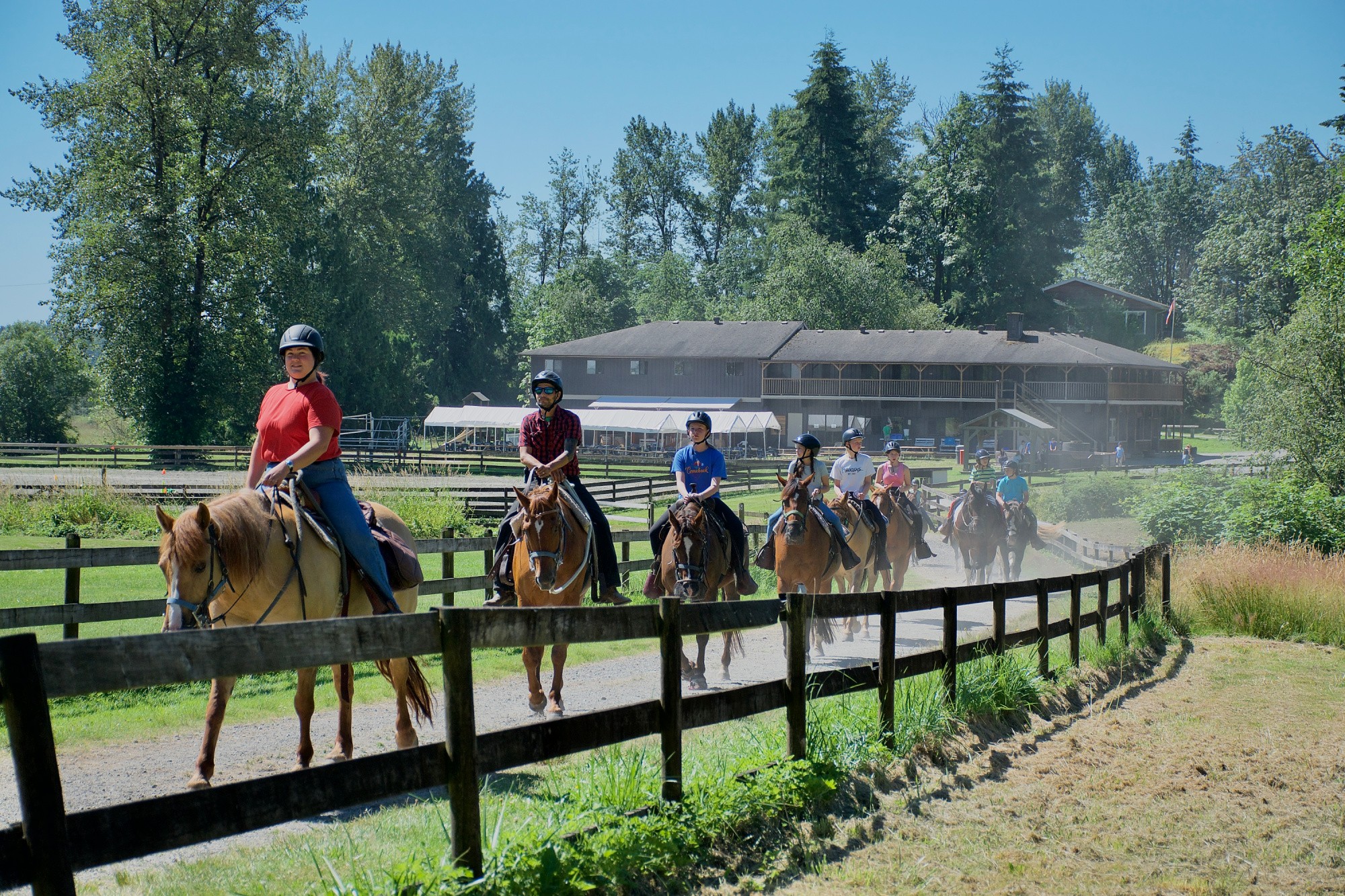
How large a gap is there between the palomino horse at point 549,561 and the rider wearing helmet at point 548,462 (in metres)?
0.10

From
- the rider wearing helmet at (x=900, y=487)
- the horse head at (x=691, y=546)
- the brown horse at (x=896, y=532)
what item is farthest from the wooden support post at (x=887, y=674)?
the rider wearing helmet at (x=900, y=487)

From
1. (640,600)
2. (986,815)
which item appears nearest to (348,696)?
(986,815)

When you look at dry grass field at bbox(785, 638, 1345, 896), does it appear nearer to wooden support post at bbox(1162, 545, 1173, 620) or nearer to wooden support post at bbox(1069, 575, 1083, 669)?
wooden support post at bbox(1069, 575, 1083, 669)

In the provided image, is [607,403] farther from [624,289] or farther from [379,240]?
[624,289]

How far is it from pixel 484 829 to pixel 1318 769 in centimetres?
594

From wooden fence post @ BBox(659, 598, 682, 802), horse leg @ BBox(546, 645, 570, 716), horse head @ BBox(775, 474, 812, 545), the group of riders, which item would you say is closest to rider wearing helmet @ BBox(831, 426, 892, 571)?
the group of riders

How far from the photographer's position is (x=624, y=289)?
9919cm

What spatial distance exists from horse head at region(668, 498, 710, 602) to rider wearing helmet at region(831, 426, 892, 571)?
4517mm

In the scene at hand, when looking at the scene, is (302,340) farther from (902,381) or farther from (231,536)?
(902,381)

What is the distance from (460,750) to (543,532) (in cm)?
504

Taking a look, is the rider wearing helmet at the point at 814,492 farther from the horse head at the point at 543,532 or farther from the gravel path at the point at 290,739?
the horse head at the point at 543,532

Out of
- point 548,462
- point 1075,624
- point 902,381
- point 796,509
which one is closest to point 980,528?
point 796,509

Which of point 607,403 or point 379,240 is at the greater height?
point 379,240

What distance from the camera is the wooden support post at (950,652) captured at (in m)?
7.98
